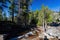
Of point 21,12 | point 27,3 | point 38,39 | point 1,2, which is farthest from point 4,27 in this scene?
point 27,3

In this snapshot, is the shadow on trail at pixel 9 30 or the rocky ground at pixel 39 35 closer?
the rocky ground at pixel 39 35

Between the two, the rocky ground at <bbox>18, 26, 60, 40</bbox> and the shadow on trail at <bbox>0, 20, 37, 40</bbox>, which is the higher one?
the shadow on trail at <bbox>0, 20, 37, 40</bbox>

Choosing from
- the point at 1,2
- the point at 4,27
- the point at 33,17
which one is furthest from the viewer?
the point at 33,17

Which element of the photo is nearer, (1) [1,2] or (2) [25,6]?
(1) [1,2]

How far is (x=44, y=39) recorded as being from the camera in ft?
68.5

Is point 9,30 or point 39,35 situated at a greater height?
point 9,30

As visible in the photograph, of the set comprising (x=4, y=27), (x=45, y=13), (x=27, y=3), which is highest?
(x=27, y=3)

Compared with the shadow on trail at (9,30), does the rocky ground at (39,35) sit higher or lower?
lower

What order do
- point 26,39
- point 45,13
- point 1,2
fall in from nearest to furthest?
1. point 26,39
2. point 1,2
3. point 45,13

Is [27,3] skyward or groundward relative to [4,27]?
skyward

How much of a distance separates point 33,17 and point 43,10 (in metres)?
19.6

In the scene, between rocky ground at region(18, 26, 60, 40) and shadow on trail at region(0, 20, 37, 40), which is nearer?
rocky ground at region(18, 26, 60, 40)

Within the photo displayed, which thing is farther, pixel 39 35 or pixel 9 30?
pixel 9 30

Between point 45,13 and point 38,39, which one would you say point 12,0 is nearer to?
point 45,13
